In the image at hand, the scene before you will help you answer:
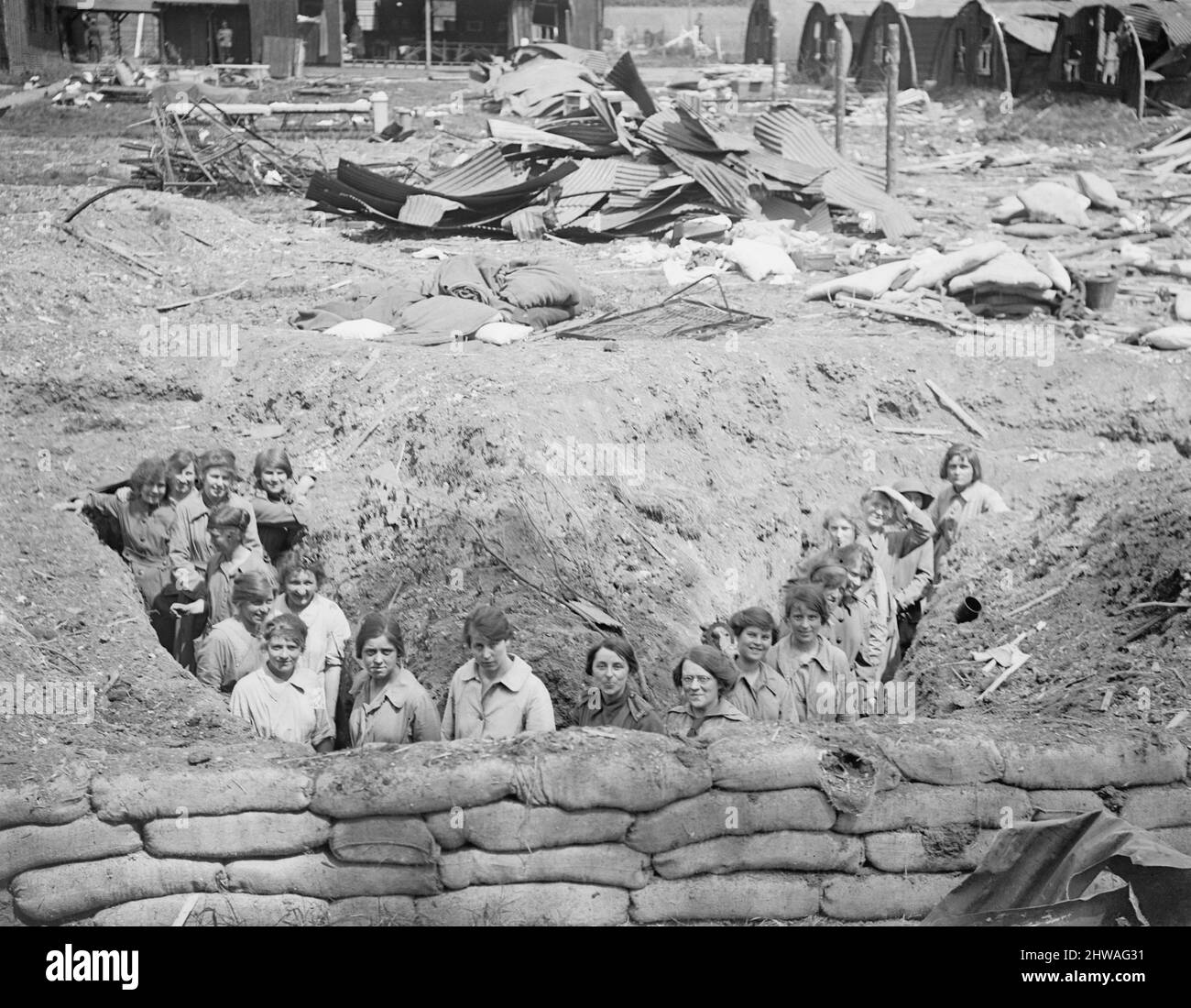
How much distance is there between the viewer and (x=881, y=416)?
357 inches

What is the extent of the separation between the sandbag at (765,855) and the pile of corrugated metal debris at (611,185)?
9.34 metres

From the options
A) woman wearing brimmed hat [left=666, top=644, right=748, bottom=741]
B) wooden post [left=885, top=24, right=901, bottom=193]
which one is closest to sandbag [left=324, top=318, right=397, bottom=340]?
woman wearing brimmed hat [left=666, top=644, right=748, bottom=741]

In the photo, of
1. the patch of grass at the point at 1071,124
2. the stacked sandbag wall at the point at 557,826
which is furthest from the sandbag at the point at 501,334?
the patch of grass at the point at 1071,124

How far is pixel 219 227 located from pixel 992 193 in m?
8.54

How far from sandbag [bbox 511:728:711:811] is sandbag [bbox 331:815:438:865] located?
32 centimetres

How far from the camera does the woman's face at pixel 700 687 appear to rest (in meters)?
4.89

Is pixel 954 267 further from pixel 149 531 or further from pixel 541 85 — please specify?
pixel 541 85

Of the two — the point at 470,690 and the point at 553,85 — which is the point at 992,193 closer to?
the point at 553,85

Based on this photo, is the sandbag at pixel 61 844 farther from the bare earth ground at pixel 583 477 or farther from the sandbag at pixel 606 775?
the sandbag at pixel 606 775

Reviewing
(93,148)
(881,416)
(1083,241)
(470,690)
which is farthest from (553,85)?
(470,690)

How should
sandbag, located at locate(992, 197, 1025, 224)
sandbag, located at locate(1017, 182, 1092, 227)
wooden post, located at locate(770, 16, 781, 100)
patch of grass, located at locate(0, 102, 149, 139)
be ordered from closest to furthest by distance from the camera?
1. sandbag, located at locate(1017, 182, 1092, 227)
2. sandbag, located at locate(992, 197, 1025, 224)
3. patch of grass, located at locate(0, 102, 149, 139)
4. wooden post, located at locate(770, 16, 781, 100)

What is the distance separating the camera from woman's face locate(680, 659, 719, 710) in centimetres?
489

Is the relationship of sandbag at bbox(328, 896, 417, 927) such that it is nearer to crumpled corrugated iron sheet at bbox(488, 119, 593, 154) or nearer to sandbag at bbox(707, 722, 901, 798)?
sandbag at bbox(707, 722, 901, 798)
